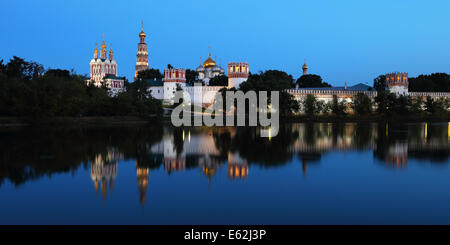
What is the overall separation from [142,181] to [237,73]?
41.2m

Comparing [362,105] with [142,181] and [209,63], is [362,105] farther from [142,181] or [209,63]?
[142,181]

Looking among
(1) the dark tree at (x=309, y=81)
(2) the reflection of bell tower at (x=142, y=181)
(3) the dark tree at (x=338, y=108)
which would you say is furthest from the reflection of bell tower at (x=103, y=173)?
(1) the dark tree at (x=309, y=81)

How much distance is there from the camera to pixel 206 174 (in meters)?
9.53

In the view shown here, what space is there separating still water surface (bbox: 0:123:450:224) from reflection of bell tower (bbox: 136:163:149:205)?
2 centimetres

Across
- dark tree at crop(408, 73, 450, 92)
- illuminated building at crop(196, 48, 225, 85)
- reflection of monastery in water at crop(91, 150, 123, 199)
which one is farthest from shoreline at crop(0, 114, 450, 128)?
illuminated building at crop(196, 48, 225, 85)

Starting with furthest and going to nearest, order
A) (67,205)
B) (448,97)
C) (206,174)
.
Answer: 1. (448,97)
2. (206,174)
3. (67,205)

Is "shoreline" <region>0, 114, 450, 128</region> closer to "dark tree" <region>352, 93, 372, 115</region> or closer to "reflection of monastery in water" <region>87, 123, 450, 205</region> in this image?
"dark tree" <region>352, 93, 372, 115</region>

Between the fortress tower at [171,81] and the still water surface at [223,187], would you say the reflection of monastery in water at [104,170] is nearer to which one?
the still water surface at [223,187]

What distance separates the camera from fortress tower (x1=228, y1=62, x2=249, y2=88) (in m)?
49.2

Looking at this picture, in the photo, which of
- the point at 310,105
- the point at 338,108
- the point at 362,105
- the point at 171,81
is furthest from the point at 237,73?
the point at 362,105

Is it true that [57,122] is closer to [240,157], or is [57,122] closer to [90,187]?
[240,157]
